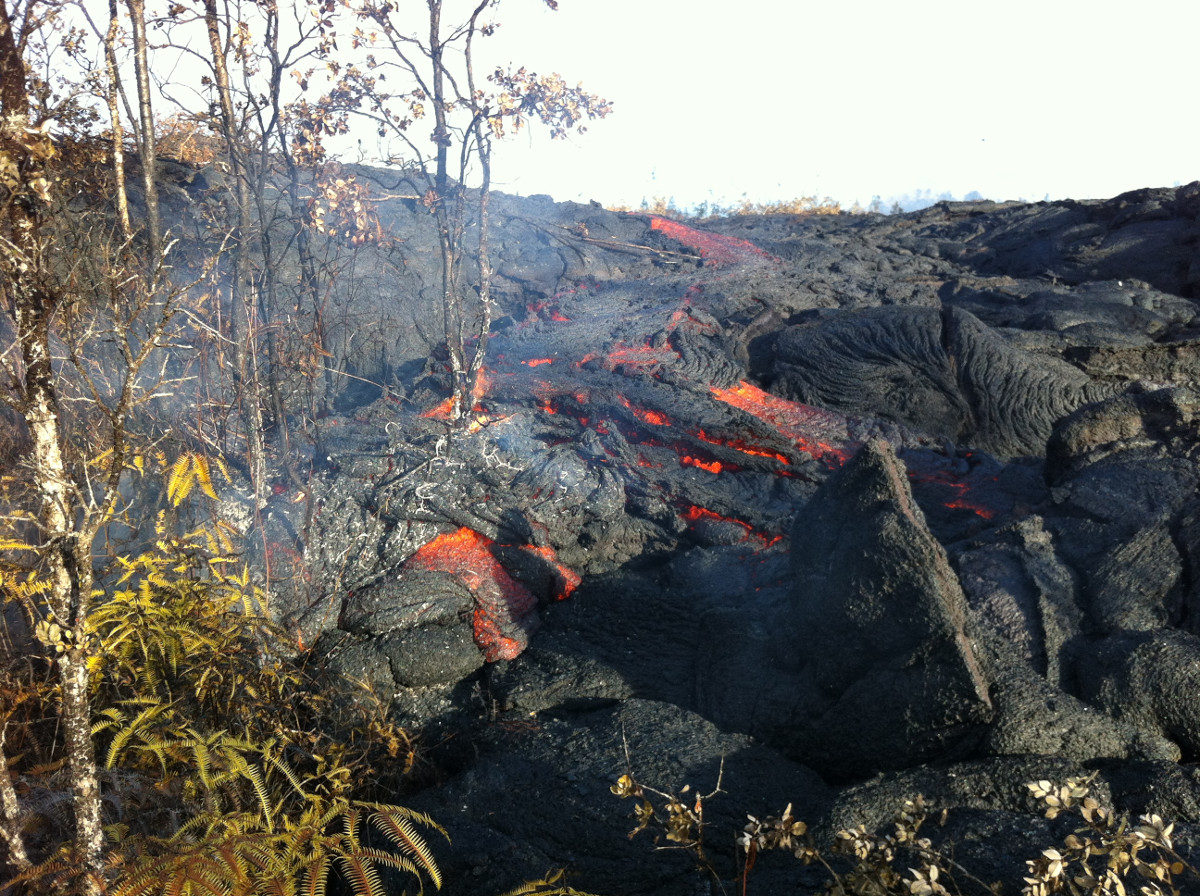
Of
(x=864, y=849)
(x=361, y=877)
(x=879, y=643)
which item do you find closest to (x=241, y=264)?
(x=361, y=877)

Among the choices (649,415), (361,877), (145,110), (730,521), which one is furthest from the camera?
(649,415)

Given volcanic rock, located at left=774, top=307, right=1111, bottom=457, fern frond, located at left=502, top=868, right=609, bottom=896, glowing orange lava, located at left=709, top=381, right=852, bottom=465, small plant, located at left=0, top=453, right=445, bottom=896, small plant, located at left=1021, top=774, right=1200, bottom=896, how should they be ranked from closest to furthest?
small plant, located at left=1021, top=774, right=1200, bottom=896 < small plant, located at left=0, top=453, right=445, bottom=896 < fern frond, located at left=502, top=868, right=609, bottom=896 < glowing orange lava, located at left=709, top=381, right=852, bottom=465 < volcanic rock, located at left=774, top=307, right=1111, bottom=457

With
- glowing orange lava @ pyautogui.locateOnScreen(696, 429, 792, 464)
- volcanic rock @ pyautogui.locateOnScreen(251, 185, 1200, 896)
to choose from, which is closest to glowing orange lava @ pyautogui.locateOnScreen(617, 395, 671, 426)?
volcanic rock @ pyautogui.locateOnScreen(251, 185, 1200, 896)

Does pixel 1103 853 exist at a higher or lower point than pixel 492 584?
higher

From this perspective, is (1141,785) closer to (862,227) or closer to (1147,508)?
(1147,508)

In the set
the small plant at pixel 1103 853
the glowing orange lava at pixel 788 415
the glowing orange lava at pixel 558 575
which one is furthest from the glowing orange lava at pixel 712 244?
the small plant at pixel 1103 853

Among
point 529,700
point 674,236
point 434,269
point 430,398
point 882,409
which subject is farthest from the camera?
point 674,236

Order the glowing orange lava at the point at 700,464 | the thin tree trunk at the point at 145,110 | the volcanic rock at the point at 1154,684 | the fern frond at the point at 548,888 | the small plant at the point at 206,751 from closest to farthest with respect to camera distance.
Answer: the small plant at the point at 206,751
the fern frond at the point at 548,888
the volcanic rock at the point at 1154,684
the thin tree trunk at the point at 145,110
the glowing orange lava at the point at 700,464

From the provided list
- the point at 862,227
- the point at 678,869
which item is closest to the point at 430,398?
the point at 678,869

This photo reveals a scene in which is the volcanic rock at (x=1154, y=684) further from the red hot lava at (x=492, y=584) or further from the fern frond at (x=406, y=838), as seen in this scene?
the red hot lava at (x=492, y=584)

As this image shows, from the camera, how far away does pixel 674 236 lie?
12.5 metres

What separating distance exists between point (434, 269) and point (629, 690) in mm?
7228

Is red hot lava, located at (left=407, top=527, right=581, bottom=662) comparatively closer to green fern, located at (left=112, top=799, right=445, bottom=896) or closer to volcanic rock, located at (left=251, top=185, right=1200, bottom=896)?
volcanic rock, located at (left=251, top=185, right=1200, bottom=896)

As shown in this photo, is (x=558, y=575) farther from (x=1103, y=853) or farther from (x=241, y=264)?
(x=1103, y=853)
